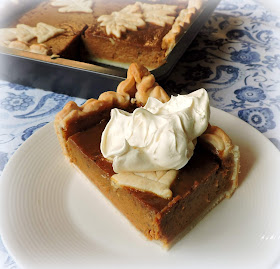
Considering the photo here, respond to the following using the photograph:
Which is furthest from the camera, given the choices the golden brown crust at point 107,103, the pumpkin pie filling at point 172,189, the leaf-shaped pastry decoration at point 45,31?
the leaf-shaped pastry decoration at point 45,31

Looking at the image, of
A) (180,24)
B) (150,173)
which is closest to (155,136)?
(150,173)

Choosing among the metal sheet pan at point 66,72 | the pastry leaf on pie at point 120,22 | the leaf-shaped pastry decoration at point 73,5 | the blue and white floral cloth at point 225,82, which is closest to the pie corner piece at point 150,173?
the metal sheet pan at point 66,72

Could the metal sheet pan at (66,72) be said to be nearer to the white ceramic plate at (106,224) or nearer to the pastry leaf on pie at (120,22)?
the pastry leaf on pie at (120,22)

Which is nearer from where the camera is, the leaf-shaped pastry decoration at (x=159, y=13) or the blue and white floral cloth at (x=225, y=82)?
the blue and white floral cloth at (x=225, y=82)

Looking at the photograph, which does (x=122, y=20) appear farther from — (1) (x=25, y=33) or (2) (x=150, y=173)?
(2) (x=150, y=173)

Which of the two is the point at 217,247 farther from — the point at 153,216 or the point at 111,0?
the point at 111,0

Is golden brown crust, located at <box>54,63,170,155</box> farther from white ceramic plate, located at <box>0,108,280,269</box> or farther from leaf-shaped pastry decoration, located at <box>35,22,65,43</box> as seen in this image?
leaf-shaped pastry decoration, located at <box>35,22,65,43</box>

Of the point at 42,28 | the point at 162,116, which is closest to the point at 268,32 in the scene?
the point at 42,28
